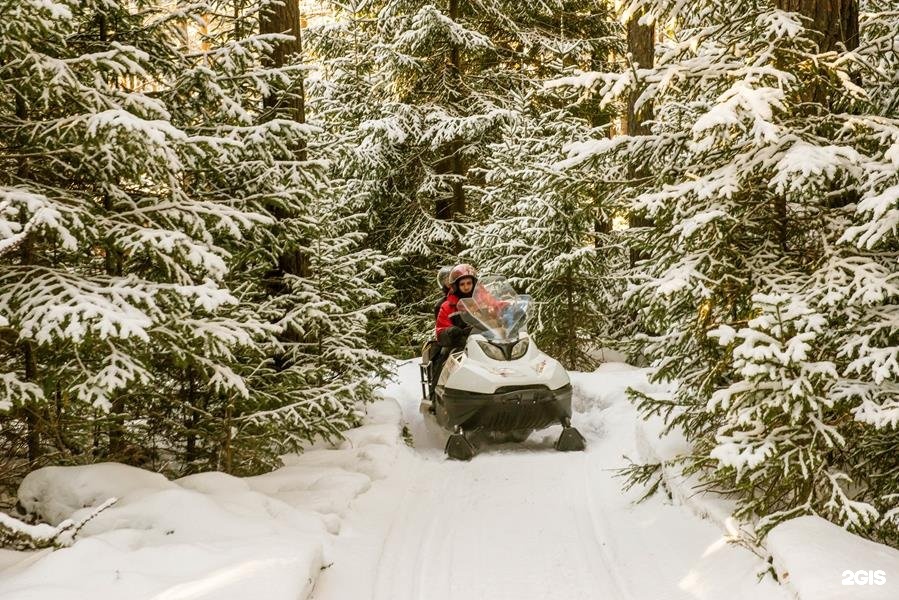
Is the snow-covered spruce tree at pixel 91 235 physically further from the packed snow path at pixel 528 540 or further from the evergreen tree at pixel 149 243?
the packed snow path at pixel 528 540

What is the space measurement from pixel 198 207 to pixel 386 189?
11.0 metres

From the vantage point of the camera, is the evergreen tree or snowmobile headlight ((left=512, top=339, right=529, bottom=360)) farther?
snowmobile headlight ((left=512, top=339, right=529, bottom=360))

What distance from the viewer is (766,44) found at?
4.85 metres

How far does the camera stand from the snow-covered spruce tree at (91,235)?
4.18 metres

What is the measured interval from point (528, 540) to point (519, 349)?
307cm

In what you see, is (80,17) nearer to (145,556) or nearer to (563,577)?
(145,556)

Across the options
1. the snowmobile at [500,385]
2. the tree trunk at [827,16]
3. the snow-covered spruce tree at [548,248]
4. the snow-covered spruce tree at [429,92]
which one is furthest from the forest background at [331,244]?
the snow-covered spruce tree at [429,92]

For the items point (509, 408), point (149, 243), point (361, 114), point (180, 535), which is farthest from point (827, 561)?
point (361, 114)

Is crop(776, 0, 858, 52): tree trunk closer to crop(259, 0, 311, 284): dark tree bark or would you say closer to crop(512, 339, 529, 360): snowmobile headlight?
crop(512, 339, 529, 360): snowmobile headlight

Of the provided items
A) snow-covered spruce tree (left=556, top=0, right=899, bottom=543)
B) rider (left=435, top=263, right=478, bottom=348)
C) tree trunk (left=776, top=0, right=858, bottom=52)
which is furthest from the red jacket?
tree trunk (left=776, top=0, right=858, bottom=52)

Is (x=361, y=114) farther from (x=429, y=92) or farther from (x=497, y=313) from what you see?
(x=497, y=313)

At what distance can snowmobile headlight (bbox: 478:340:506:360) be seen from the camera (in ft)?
26.0

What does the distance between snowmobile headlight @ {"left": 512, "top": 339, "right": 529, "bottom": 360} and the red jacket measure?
4.11 ft

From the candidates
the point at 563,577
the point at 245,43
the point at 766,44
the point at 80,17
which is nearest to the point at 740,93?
the point at 766,44
